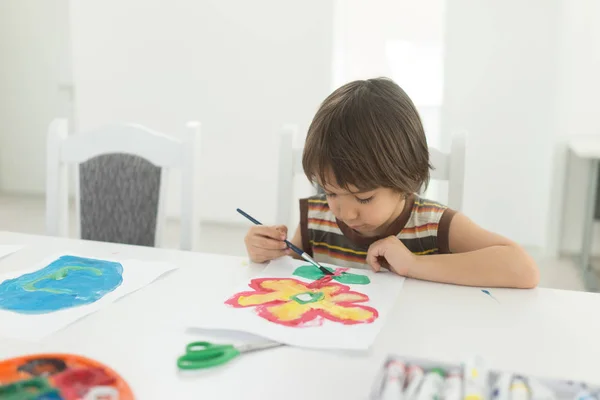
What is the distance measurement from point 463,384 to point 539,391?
2.4 inches

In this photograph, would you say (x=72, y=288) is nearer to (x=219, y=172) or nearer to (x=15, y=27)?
(x=219, y=172)

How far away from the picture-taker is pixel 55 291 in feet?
3.01

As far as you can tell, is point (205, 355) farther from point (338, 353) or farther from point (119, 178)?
point (119, 178)

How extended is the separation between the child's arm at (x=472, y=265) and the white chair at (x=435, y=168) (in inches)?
8.8

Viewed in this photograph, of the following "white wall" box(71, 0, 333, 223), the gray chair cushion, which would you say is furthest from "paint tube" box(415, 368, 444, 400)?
"white wall" box(71, 0, 333, 223)

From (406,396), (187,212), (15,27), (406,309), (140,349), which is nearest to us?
(406,396)

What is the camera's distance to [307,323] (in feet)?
2.61

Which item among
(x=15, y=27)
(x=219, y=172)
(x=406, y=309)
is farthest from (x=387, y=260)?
(x=15, y=27)

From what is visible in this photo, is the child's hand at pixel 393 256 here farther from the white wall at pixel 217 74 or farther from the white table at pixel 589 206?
the white wall at pixel 217 74

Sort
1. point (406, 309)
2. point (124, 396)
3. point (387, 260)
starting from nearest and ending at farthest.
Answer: point (124, 396) → point (406, 309) → point (387, 260)

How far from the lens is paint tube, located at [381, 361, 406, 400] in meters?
0.51

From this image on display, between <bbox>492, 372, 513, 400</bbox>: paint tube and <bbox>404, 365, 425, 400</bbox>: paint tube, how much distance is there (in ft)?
0.21

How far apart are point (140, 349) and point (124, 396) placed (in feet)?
A: 0.38

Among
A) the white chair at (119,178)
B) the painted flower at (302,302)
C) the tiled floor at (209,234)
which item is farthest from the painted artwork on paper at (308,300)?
the tiled floor at (209,234)
